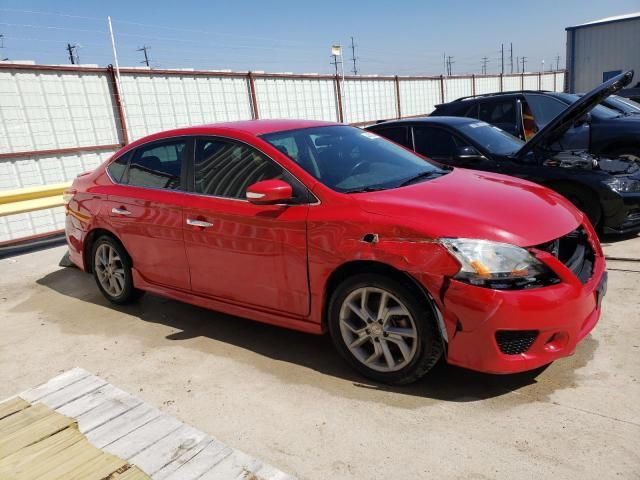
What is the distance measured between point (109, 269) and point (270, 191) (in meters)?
2.33

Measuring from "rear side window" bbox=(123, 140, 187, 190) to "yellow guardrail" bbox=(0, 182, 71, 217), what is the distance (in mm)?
3348

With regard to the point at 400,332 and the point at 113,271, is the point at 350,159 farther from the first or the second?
the point at 113,271

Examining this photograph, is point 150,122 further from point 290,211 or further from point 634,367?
point 634,367

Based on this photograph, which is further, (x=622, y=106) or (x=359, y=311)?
(x=622, y=106)

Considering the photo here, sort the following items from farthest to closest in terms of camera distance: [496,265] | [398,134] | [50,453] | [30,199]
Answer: [30,199] < [398,134] < [496,265] < [50,453]

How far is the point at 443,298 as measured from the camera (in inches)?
107

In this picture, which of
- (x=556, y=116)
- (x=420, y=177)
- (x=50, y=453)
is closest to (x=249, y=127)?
(x=420, y=177)

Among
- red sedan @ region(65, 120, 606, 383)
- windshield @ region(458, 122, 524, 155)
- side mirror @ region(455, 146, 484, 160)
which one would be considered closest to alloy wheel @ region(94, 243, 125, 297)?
red sedan @ region(65, 120, 606, 383)

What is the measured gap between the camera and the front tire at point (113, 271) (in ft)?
15.0

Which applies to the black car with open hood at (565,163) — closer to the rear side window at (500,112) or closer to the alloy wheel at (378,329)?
the rear side window at (500,112)

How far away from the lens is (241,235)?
3506 mm

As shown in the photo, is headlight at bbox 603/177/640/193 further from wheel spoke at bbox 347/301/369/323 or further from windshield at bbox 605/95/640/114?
wheel spoke at bbox 347/301/369/323

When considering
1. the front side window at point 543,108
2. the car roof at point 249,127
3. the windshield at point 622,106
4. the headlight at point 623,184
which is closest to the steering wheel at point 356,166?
the car roof at point 249,127

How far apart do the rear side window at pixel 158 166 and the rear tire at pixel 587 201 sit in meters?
3.96
